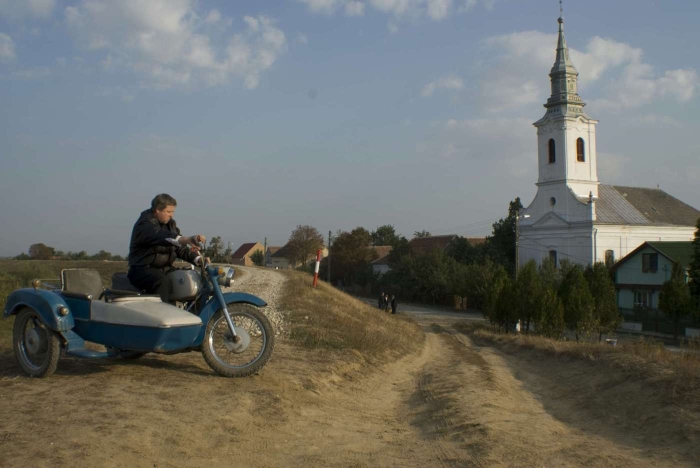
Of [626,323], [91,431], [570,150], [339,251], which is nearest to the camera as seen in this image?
[91,431]

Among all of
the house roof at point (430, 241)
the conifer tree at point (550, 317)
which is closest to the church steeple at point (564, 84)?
the house roof at point (430, 241)

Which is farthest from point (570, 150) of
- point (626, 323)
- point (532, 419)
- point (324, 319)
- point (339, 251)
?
point (532, 419)

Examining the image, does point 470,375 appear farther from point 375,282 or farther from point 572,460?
point 375,282

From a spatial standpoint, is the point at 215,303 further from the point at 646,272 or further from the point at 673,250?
the point at 673,250

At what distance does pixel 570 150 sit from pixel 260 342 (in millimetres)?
67186

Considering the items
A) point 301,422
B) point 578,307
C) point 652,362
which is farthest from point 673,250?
point 301,422

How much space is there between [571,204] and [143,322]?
6658 cm

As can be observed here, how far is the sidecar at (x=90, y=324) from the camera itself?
679 cm

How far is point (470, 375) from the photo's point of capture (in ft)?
36.3

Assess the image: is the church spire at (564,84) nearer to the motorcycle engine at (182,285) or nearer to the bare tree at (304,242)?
the bare tree at (304,242)

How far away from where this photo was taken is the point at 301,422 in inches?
246

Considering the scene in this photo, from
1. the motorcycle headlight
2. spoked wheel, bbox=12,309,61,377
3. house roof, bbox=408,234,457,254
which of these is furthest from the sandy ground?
house roof, bbox=408,234,457,254

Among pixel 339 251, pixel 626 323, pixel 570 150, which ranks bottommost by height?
pixel 626 323

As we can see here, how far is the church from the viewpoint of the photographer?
66750 mm
